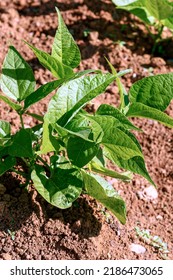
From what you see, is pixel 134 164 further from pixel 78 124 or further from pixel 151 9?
pixel 151 9

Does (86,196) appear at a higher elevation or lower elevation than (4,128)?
lower

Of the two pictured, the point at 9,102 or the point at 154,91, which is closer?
the point at 9,102

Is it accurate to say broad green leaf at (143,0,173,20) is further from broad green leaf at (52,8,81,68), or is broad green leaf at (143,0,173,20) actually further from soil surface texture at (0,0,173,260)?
broad green leaf at (52,8,81,68)

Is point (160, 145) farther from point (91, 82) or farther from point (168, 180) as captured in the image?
point (91, 82)

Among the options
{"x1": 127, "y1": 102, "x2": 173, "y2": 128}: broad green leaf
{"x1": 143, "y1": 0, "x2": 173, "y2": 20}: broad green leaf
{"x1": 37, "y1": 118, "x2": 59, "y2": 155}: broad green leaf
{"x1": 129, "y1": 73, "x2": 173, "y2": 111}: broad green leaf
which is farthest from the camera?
{"x1": 143, "y1": 0, "x2": 173, "y2": 20}: broad green leaf

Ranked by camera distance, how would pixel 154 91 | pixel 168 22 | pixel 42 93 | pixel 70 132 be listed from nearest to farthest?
pixel 70 132 < pixel 42 93 < pixel 154 91 < pixel 168 22

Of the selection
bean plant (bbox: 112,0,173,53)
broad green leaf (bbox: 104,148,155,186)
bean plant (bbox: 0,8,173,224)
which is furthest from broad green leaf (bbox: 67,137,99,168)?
bean plant (bbox: 112,0,173,53)

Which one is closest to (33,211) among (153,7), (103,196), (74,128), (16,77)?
(103,196)

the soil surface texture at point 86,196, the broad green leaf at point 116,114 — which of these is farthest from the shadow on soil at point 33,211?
the broad green leaf at point 116,114
